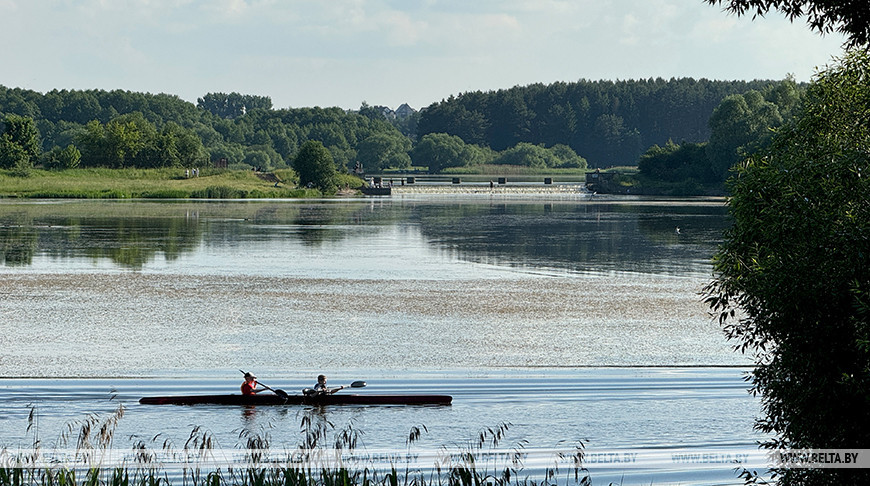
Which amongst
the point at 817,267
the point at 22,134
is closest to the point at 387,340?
the point at 817,267

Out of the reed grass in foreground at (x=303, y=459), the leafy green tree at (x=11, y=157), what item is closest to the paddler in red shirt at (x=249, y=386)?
the reed grass in foreground at (x=303, y=459)

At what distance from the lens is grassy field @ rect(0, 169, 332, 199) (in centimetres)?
10631

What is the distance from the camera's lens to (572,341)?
78.6 feet

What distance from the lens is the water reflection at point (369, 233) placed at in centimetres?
4259

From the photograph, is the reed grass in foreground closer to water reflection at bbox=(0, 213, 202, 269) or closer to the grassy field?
Answer: water reflection at bbox=(0, 213, 202, 269)

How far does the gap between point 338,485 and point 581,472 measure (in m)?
4.74

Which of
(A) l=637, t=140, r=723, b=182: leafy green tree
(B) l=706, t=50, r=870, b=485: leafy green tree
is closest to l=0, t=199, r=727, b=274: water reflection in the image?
(B) l=706, t=50, r=870, b=485: leafy green tree

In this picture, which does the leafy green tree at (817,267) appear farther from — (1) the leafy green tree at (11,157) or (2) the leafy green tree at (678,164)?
(2) the leafy green tree at (678,164)

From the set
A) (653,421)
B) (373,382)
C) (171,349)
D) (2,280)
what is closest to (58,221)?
(2,280)

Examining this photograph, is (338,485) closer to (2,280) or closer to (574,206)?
(2,280)

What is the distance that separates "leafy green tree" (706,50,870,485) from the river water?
243 cm

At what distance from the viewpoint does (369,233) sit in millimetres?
57000

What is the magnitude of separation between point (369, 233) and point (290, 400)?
130ft

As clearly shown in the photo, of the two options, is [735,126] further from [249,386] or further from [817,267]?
[817,267]
